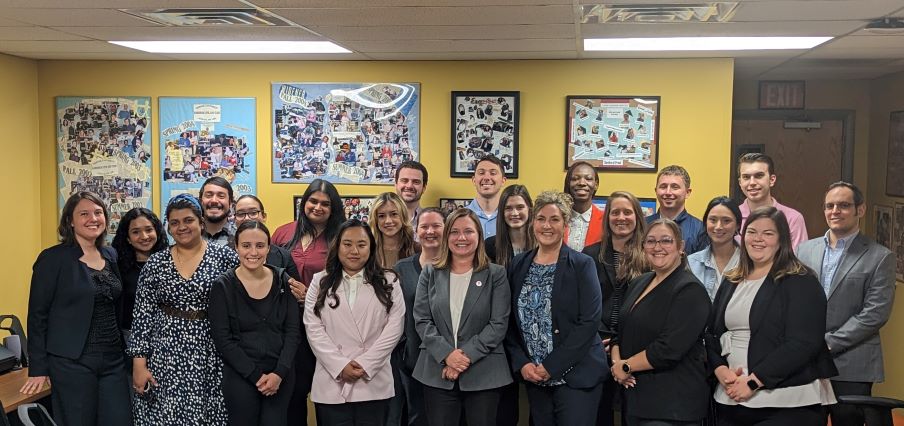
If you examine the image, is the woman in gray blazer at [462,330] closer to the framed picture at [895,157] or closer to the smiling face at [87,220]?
the smiling face at [87,220]

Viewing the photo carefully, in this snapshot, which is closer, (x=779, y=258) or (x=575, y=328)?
(x=779, y=258)

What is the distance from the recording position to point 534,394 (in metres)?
3.78

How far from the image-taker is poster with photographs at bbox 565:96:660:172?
18.0 feet

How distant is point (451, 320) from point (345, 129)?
239cm

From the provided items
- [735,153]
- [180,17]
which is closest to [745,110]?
[735,153]

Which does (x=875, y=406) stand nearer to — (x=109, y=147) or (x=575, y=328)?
(x=575, y=328)

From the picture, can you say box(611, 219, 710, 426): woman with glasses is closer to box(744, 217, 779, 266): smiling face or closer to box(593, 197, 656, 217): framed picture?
box(744, 217, 779, 266): smiling face

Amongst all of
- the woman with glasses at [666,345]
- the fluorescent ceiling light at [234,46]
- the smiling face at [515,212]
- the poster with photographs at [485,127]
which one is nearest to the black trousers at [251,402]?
the smiling face at [515,212]

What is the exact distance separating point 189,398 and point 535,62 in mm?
3242

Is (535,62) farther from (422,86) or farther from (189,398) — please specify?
(189,398)

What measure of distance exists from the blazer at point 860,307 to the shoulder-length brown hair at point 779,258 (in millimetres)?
889

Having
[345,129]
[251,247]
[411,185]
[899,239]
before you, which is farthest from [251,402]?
[899,239]

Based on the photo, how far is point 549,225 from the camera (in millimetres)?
3742

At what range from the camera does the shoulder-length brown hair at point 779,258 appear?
3.29m
